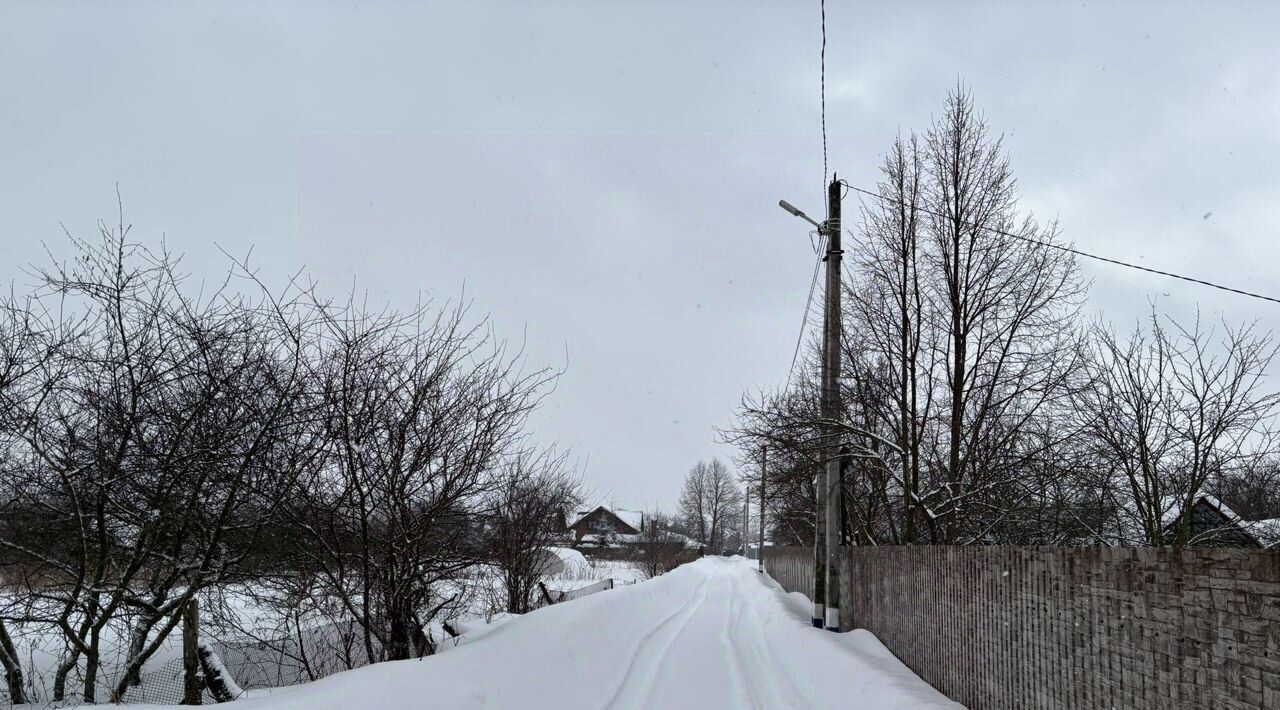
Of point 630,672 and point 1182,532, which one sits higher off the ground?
point 1182,532

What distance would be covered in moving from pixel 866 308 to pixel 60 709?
13044 millimetres

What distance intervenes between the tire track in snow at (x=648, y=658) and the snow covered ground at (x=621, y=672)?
2cm

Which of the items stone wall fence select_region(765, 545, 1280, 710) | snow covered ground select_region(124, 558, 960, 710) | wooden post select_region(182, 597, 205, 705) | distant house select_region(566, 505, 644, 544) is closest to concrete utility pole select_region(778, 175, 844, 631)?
snow covered ground select_region(124, 558, 960, 710)

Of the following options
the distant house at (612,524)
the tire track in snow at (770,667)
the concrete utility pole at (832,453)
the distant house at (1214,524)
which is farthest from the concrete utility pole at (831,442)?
the distant house at (612,524)

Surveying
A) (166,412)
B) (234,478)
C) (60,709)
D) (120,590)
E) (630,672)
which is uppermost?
(166,412)

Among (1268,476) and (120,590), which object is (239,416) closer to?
(120,590)

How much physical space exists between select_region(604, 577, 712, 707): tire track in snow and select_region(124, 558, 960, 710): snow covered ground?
23mm

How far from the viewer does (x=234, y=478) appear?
6.68 m

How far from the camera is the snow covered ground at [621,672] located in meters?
6.26

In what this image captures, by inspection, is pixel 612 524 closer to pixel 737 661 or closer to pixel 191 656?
pixel 737 661

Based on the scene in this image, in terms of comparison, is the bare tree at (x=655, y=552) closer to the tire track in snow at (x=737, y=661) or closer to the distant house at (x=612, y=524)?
the distant house at (x=612, y=524)

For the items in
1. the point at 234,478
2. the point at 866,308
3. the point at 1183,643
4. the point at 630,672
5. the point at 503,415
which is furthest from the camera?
the point at 866,308

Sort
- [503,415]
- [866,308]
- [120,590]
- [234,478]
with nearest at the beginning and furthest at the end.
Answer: [120,590]
[234,478]
[503,415]
[866,308]

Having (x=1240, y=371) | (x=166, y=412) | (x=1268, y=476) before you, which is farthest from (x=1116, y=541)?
(x=166, y=412)
